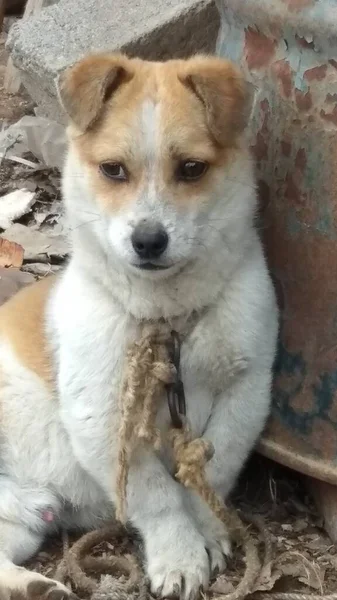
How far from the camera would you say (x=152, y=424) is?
8.69ft

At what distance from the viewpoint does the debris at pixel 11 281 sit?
12.7 ft

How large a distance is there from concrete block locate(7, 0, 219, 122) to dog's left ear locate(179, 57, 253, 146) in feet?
5.94

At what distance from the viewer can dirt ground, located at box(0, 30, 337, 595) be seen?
2754 millimetres

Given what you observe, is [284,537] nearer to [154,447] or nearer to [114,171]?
[154,447]

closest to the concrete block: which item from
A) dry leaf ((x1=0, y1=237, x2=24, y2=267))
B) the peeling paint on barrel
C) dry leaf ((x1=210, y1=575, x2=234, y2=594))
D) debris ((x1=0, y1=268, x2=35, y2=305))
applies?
dry leaf ((x1=0, y1=237, x2=24, y2=267))

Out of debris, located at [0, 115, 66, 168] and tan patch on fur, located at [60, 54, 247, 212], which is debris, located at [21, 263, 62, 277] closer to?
debris, located at [0, 115, 66, 168]

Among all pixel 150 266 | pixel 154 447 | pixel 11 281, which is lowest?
pixel 11 281

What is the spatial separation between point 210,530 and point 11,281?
5.24ft

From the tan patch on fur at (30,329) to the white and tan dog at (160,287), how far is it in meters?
0.06

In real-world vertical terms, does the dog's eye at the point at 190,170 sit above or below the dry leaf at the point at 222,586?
above

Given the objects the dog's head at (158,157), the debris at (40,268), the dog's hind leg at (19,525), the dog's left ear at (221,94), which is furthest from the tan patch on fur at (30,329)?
the debris at (40,268)

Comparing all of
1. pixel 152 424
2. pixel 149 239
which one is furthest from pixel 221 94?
pixel 152 424

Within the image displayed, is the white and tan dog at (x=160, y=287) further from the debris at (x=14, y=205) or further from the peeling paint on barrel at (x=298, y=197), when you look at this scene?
the debris at (x=14, y=205)

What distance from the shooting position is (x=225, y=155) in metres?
2.62
